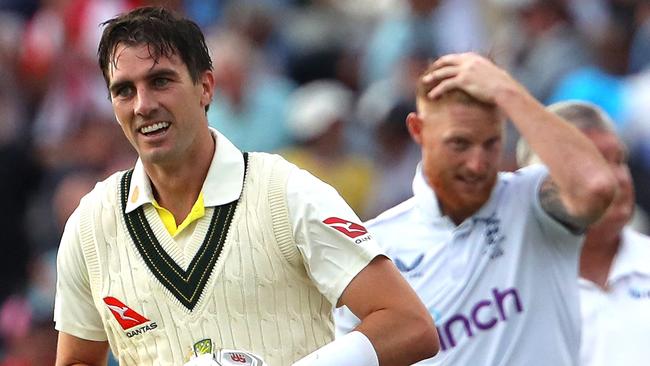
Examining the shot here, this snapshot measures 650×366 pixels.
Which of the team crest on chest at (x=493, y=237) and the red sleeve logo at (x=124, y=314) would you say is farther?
the team crest on chest at (x=493, y=237)

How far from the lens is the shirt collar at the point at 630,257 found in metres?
5.87

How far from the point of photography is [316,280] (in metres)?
4.15

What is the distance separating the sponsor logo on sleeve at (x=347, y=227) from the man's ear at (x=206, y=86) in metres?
0.54

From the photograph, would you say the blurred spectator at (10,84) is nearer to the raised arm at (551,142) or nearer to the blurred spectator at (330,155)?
the blurred spectator at (330,155)

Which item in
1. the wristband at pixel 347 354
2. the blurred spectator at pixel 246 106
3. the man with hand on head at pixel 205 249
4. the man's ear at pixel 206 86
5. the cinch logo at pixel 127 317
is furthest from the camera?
the blurred spectator at pixel 246 106

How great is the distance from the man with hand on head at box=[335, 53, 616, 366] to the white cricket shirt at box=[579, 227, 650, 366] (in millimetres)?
577

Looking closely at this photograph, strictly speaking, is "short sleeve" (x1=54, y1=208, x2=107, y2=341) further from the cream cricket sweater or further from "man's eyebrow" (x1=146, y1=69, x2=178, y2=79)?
"man's eyebrow" (x1=146, y1=69, x2=178, y2=79)

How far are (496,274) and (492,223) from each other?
199 mm

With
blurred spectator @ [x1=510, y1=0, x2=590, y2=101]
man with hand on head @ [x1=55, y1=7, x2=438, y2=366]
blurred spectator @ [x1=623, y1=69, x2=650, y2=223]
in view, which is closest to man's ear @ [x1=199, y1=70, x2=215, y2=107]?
man with hand on head @ [x1=55, y1=7, x2=438, y2=366]

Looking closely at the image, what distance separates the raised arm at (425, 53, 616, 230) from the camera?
16.9 feet

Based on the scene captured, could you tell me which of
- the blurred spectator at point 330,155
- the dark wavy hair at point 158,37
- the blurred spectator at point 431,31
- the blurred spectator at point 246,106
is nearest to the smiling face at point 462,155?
the dark wavy hair at point 158,37

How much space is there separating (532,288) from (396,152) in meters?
4.01

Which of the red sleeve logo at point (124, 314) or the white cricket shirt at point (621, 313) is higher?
the red sleeve logo at point (124, 314)

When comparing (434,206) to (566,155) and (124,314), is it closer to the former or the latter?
(566,155)
